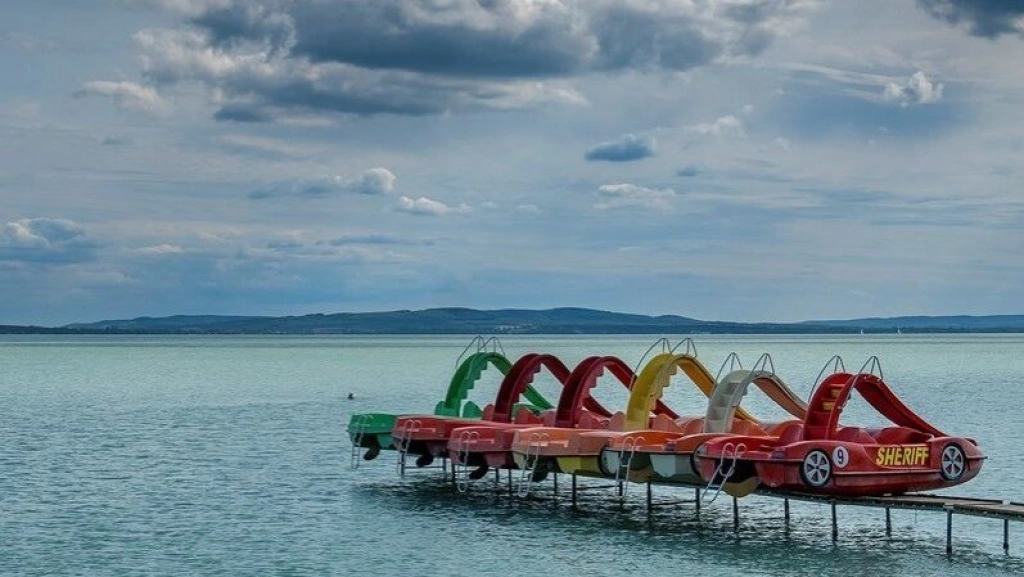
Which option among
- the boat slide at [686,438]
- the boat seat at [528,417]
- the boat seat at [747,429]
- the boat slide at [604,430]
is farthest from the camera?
the boat seat at [528,417]

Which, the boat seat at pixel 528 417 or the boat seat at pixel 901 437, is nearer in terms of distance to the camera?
the boat seat at pixel 901 437

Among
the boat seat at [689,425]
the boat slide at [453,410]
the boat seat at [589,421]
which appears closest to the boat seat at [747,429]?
the boat seat at [689,425]

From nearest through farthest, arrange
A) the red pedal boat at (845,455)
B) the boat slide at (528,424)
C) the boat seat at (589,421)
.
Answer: the red pedal boat at (845,455), the boat slide at (528,424), the boat seat at (589,421)

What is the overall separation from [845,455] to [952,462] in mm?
2963

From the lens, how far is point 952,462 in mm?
32156

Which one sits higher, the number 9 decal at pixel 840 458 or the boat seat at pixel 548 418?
the boat seat at pixel 548 418

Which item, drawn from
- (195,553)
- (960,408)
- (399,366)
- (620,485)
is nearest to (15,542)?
(195,553)

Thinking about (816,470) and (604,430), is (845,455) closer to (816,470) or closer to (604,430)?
(816,470)

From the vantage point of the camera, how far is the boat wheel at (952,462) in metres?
32.1

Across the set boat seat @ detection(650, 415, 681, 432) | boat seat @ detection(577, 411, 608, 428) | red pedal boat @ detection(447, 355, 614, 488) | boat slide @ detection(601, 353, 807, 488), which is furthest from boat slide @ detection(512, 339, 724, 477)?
red pedal boat @ detection(447, 355, 614, 488)

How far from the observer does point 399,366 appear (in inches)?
7347

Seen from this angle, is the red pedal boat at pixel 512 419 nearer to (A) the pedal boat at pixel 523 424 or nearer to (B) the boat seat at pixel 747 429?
(A) the pedal boat at pixel 523 424

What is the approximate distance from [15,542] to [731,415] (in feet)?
52.6

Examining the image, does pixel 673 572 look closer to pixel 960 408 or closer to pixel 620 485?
pixel 620 485
